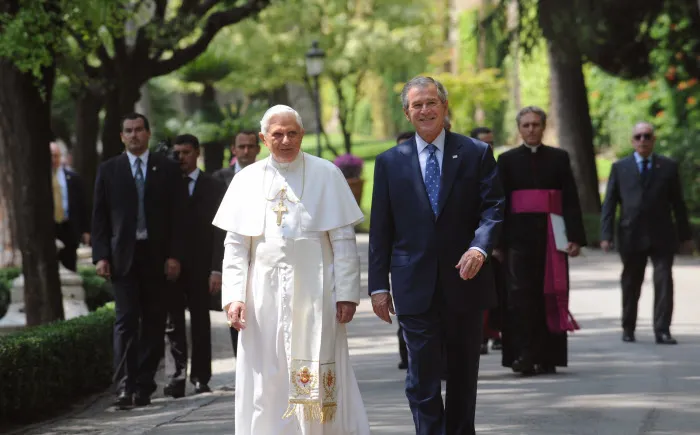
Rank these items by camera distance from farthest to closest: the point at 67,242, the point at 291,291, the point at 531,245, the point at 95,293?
1. the point at 67,242
2. the point at 95,293
3. the point at 531,245
4. the point at 291,291

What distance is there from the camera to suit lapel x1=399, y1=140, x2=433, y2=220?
750 centimetres

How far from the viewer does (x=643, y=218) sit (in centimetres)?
1431

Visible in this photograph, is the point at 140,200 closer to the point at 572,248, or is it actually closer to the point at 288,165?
the point at 572,248

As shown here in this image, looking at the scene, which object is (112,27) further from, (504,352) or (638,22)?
(638,22)

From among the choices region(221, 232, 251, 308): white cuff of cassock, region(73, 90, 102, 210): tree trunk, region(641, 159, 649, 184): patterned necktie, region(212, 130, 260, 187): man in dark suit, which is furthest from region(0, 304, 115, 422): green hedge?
region(73, 90, 102, 210): tree trunk

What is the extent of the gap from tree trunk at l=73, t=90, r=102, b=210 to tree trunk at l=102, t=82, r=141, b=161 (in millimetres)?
5150

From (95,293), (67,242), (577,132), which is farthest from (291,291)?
(577,132)

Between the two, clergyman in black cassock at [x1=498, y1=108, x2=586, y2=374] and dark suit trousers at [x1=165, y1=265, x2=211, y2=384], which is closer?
clergyman in black cassock at [x1=498, y1=108, x2=586, y2=374]

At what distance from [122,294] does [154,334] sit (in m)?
0.42

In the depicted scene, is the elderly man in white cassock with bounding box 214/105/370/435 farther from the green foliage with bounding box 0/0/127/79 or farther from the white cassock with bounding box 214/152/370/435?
the green foliage with bounding box 0/0/127/79

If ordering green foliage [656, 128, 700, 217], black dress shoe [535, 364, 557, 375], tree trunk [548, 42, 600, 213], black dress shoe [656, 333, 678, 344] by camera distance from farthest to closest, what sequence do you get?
tree trunk [548, 42, 600, 213] < green foliage [656, 128, 700, 217] < black dress shoe [656, 333, 678, 344] < black dress shoe [535, 364, 557, 375]

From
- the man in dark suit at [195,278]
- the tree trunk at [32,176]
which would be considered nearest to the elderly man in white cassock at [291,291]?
the man in dark suit at [195,278]

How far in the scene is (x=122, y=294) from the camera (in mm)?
10953

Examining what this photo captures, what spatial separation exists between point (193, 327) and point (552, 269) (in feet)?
9.17
